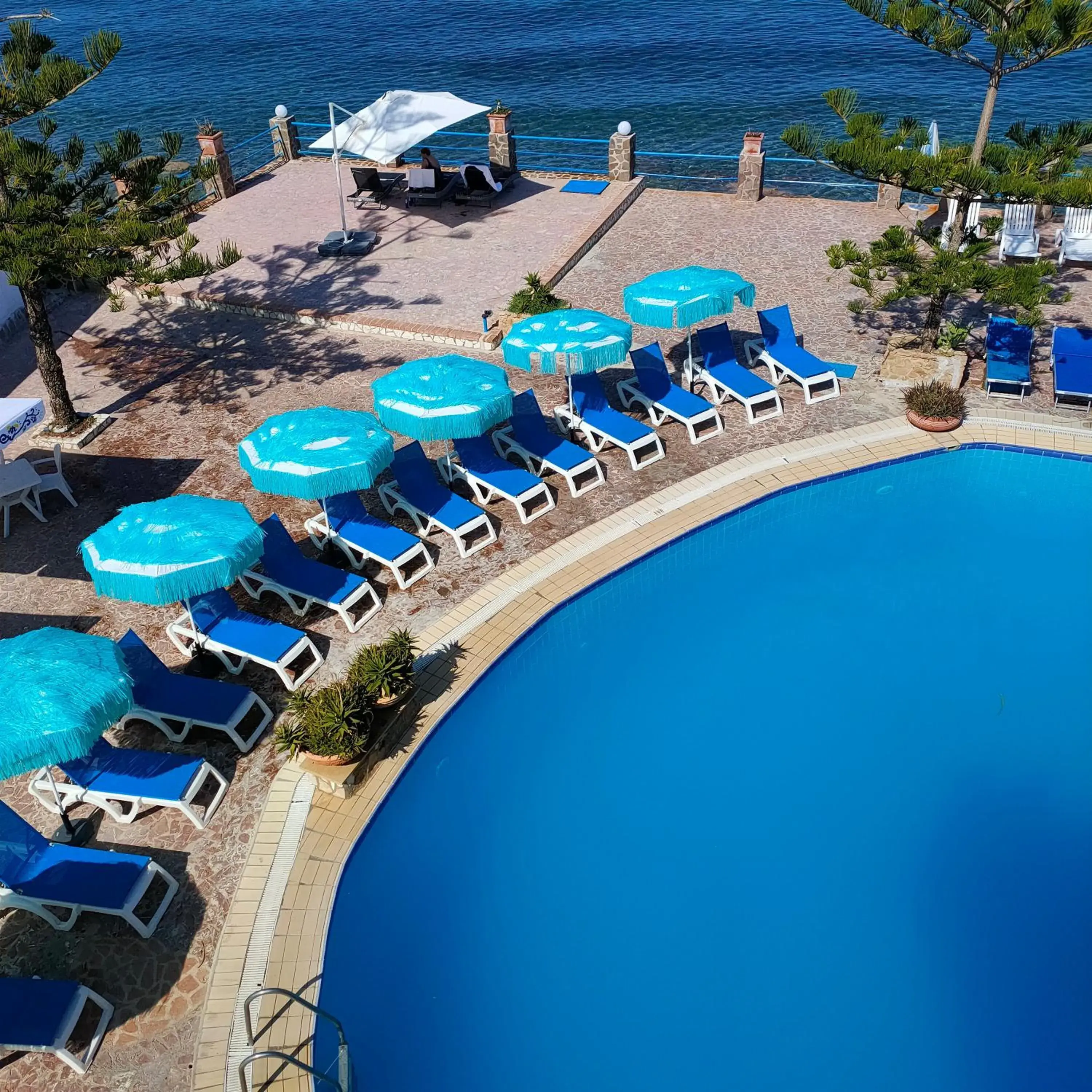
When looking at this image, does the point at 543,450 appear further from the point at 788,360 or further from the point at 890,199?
the point at 890,199

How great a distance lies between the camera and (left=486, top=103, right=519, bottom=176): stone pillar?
21953 millimetres

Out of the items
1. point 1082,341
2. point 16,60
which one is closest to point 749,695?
point 1082,341

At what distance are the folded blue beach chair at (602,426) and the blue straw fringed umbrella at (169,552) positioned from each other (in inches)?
205

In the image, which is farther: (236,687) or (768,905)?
(236,687)

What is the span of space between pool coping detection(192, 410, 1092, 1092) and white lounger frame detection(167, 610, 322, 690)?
44.9 inches

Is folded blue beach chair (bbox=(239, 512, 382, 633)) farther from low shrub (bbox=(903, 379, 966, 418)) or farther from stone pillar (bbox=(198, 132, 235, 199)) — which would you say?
stone pillar (bbox=(198, 132, 235, 199))

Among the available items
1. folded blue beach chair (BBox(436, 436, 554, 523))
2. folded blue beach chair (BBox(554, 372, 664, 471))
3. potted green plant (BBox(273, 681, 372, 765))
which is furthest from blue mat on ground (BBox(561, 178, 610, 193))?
potted green plant (BBox(273, 681, 372, 765))

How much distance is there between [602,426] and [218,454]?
535cm

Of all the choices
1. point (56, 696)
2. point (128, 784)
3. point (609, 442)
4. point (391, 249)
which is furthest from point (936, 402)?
point (391, 249)

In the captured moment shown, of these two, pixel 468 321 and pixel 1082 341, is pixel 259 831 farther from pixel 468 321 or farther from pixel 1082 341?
pixel 1082 341

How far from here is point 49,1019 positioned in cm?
675

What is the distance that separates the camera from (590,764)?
9.35 meters

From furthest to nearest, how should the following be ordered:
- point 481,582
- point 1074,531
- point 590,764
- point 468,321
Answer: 1. point 468,321
2. point 1074,531
3. point 481,582
4. point 590,764

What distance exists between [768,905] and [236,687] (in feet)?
17.3
